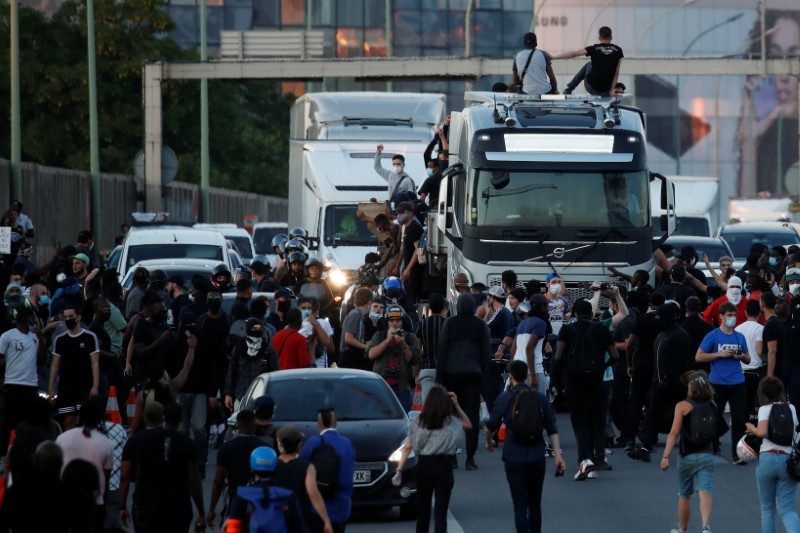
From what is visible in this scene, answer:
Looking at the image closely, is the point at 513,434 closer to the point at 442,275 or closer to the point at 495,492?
the point at 495,492

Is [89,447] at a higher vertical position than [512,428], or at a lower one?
higher

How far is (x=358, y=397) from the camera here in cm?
1585

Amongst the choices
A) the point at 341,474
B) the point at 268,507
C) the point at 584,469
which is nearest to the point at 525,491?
the point at 341,474

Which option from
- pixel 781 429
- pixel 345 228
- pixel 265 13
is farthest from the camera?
pixel 265 13

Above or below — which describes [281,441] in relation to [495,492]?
above

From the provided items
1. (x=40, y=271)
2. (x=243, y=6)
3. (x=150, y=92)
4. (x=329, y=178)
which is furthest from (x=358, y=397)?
(x=243, y=6)

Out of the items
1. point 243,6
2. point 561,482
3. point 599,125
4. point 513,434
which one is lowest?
point 561,482

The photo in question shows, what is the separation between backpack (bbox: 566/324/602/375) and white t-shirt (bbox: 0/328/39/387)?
16.8ft

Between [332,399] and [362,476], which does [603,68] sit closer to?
[332,399]

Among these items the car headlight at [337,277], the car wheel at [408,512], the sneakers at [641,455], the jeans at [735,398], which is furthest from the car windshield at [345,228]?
the car wheel at [408,512]

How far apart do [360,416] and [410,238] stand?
37.1 ft

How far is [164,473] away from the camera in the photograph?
11922mm

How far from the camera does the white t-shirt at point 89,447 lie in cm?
1225

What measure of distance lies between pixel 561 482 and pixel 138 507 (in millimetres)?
7006
